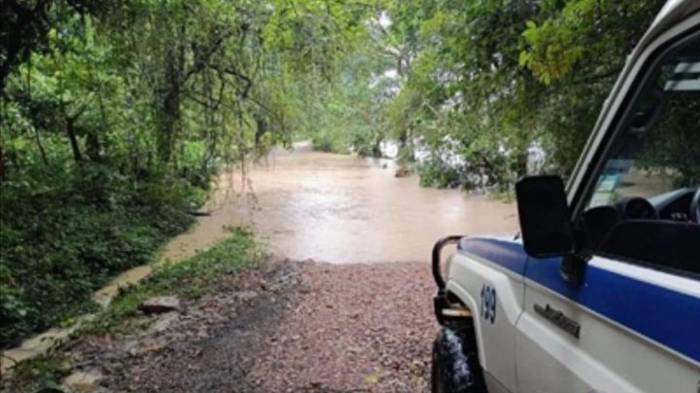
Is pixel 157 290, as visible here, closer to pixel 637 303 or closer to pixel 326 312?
pixel 326 312

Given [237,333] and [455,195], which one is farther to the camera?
[455,195]

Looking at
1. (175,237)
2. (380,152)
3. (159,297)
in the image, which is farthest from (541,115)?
(380,152)

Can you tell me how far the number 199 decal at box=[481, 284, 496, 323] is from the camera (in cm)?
208

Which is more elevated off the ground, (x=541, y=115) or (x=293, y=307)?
(x=541, y=115)

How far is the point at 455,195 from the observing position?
17281 mm

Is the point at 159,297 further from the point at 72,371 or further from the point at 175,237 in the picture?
the point at 175,237

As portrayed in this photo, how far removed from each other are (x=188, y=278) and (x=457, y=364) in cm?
623

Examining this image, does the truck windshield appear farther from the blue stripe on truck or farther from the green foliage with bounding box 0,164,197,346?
the green foliage with bounding box 0,164,197,346

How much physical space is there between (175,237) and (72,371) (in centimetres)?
646

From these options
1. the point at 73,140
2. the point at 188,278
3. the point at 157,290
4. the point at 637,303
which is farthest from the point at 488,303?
the point at 73,140

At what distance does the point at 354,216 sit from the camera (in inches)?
581

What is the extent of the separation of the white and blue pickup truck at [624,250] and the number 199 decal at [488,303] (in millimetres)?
97

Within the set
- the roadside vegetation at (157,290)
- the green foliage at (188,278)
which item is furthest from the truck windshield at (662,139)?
the green foliage at (188,278)

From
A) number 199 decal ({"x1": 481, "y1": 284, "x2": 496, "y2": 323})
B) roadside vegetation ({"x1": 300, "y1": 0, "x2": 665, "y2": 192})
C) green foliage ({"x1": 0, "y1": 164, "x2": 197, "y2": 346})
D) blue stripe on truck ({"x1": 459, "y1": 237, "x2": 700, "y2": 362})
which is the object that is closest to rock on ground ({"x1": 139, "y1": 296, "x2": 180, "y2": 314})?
green foliage ({"x1": 0, "y1": 164, "x2": 197, "y2": 346})
